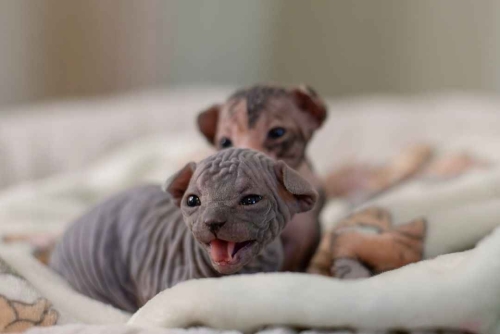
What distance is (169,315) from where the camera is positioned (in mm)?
614

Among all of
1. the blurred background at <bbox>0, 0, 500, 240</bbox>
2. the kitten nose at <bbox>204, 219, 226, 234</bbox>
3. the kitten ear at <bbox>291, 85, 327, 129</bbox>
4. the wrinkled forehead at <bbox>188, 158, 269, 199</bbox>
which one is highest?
the kitten ear at <bbox>291, 85, 327, 129</bbox>

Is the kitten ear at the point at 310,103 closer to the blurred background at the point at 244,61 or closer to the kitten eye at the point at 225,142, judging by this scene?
the kitten eye at the point at 225,142

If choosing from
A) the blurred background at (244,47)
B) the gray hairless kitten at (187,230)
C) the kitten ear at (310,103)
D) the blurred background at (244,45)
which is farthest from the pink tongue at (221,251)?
the blurred background at (244,45)

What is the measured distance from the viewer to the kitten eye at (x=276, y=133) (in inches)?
30.8

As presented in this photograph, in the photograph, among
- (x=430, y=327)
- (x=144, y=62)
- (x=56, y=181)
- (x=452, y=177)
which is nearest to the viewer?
(x=430, y=327)

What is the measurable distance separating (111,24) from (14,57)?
1.36 feet

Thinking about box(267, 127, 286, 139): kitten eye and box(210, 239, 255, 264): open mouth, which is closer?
box(210, 239, 255, 264): open mouth

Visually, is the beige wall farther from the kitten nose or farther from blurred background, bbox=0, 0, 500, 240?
the kitten nose

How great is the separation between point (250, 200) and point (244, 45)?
237 cm

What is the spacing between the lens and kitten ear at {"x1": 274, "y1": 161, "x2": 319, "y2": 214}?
63cm

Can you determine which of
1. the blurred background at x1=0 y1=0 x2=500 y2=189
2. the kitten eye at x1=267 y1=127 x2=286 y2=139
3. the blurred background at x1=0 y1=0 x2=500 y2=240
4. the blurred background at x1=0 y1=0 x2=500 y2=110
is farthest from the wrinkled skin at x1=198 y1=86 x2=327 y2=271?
the blurred background at x1=0 y1=0 x2=500 y2=110

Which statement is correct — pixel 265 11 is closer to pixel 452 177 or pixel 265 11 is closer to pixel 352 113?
pixel 352 113

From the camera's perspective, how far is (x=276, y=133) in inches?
30.9

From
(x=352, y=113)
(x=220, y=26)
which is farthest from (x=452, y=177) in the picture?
(x=220, y=26)
